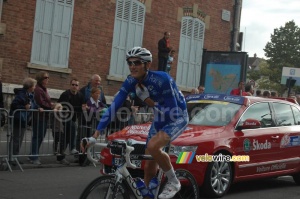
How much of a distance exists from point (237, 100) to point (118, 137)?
219 cm

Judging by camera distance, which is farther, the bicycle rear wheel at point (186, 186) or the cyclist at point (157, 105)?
the bicycle rear wheel at point (186, 186)

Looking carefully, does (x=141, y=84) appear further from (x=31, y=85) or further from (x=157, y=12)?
(x=157, y=12)

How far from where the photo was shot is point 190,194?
7062 millimetres

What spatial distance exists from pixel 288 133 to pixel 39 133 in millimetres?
4704

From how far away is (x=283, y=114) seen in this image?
10.8 meters

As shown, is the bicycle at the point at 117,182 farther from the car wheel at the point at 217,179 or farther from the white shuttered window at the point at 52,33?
the white shuttered window at the point at 52,33

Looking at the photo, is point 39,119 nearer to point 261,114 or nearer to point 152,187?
point 261,114

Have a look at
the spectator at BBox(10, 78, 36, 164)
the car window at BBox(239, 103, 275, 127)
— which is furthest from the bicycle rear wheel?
the spectator at BBox(10, 78, 36, 164)

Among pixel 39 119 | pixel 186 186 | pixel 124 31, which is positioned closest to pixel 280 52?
pixel 124 31

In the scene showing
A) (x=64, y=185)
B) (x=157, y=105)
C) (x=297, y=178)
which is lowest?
(x=64, y=185)

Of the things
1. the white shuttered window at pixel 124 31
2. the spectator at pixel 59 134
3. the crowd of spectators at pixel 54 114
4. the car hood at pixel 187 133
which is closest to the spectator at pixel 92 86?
the crowd of spectators at pixel 54 114

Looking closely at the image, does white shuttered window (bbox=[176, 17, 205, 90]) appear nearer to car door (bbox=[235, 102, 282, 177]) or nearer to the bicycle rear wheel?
car door (bbox=[235, 102, 282, 177])

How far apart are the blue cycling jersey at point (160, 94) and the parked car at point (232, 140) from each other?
219 centimetres

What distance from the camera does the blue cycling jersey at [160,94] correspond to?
6.40 meters
